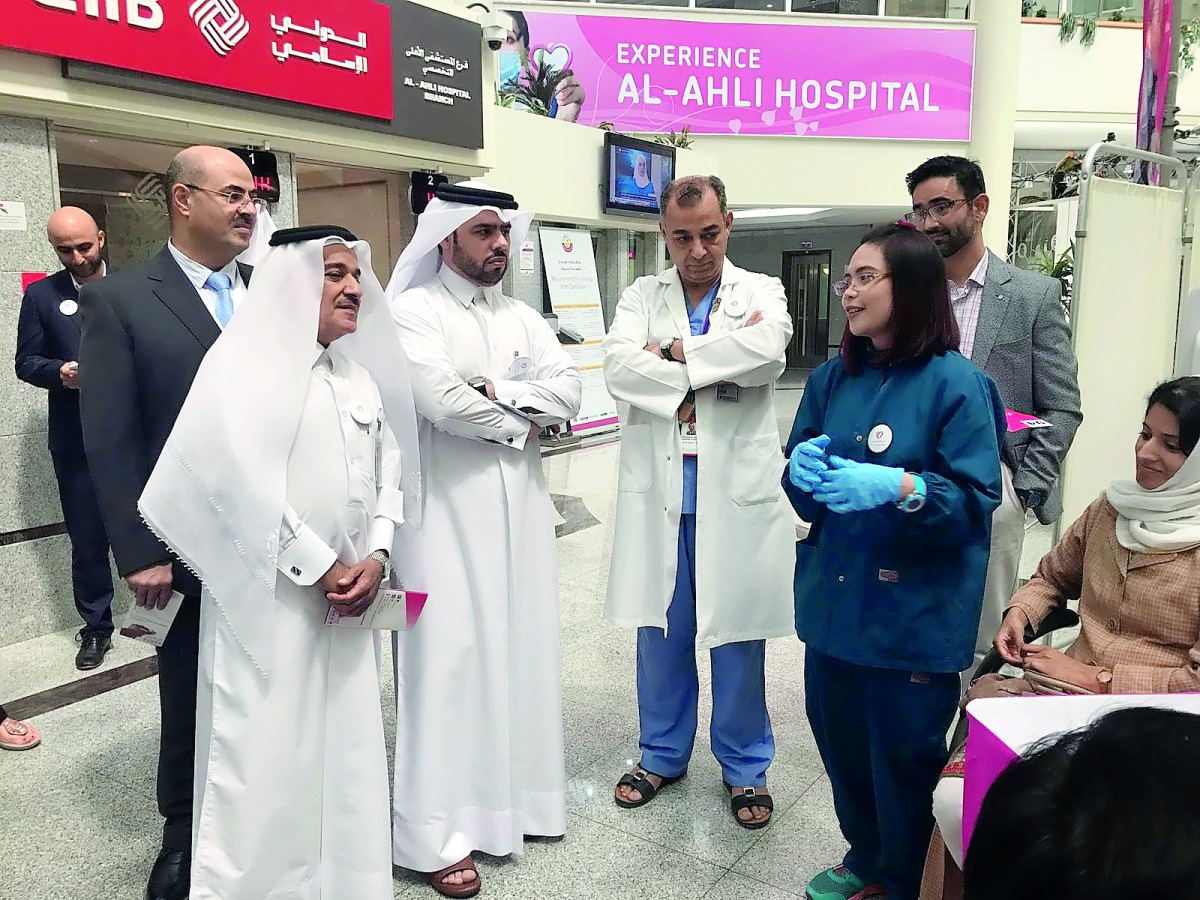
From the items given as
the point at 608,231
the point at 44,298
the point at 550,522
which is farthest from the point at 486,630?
the point at 608,231

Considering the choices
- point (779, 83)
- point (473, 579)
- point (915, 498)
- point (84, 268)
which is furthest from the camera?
point (779, 83)

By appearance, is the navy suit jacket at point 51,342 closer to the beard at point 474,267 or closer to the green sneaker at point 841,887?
the beard at point 474,267

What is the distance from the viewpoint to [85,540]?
150 inches

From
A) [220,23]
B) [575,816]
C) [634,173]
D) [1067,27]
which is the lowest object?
[575,816]

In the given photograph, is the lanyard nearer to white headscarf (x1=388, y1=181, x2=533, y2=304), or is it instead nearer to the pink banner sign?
white headscarf (x1=388, y1=181, x2=533, y2=304)

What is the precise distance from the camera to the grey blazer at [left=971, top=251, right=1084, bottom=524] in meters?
2.39

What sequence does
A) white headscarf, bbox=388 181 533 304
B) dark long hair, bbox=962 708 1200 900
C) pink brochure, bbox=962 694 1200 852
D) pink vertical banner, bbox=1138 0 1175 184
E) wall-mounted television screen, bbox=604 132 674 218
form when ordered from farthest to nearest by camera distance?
wall-mounted television screen, bbox=604 132 674 218, pink vertical banner, bbox=1138 0 1175 184, white headscarf, bbox=388 181 533 304, pink brochure, bbox=962 694 1200 852, dark long hair, bbox=962 708 1200 900

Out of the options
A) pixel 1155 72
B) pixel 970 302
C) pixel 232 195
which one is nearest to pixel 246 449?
pixel 232 195

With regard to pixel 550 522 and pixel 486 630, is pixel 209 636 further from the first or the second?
pixel 550 522

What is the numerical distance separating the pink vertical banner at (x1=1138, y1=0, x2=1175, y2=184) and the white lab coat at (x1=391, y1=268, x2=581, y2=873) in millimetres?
3805

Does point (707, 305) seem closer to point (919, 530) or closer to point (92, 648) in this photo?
point (919, 530)

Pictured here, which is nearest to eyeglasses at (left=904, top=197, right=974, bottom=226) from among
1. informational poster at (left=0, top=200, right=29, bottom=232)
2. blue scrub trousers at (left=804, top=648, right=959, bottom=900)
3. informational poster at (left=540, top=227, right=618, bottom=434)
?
blue scrub trousers at (left=804, top=648, right=959, bottom=900)

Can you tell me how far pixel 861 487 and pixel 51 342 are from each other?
11.3 feet

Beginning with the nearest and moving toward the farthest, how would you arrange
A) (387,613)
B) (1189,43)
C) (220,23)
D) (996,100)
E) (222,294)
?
1. (387,613)
2. (222,294)
3. (220,23)
4. (996,100)
5. (1189,43)
